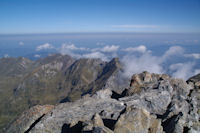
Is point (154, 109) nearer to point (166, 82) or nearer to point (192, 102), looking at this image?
point (192, 102)

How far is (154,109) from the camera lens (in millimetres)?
21547

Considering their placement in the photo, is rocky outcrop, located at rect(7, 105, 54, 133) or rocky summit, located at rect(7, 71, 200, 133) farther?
rocky outcrop, located at rect(7, 105, 54, 133)

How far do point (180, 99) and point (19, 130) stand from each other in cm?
2435

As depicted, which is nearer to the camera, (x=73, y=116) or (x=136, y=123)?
(x=136, y=123)

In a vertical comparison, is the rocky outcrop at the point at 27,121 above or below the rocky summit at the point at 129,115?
below

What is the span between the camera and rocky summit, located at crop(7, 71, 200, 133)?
44.0 ft

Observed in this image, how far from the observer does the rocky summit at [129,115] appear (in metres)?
13.4

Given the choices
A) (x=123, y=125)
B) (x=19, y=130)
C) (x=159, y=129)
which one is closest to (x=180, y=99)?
(x=159, y=129)

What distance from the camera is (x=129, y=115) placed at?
44.7ft

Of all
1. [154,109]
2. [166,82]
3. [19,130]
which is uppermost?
[166,82]

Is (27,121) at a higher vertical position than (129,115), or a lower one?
lower

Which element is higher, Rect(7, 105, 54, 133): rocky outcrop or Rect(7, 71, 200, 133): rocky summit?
Rect(7, 71, 200, 133): rocky summit

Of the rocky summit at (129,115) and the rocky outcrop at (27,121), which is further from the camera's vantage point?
the rocky outcrop at (27,121)

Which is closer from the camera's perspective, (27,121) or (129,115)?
(129,115)
